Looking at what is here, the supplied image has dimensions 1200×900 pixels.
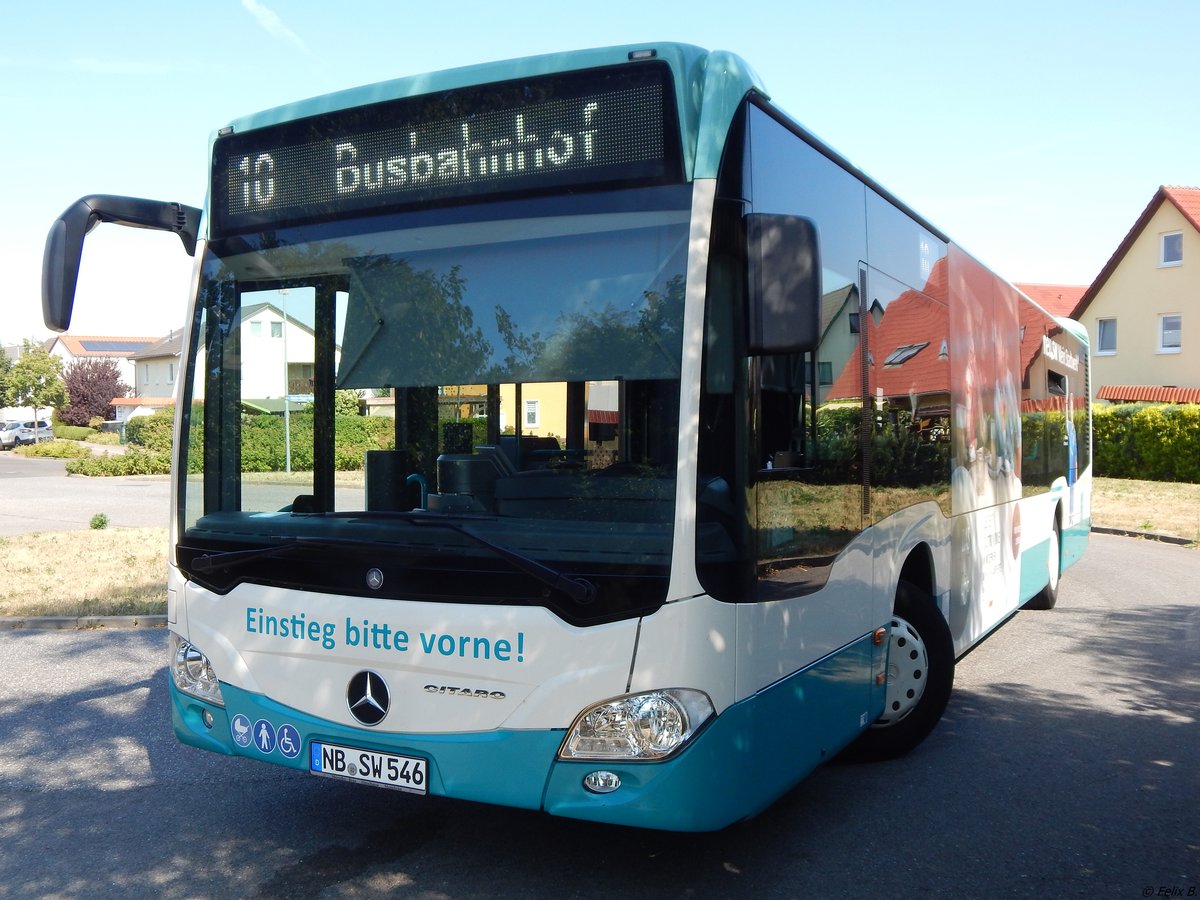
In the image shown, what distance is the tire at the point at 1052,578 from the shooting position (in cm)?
1023

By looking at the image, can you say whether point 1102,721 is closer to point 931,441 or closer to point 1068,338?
point 931,441

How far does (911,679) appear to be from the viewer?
5844mm

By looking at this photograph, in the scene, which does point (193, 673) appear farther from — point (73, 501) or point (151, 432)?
point (151, 432)

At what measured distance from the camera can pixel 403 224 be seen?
13.6 ft

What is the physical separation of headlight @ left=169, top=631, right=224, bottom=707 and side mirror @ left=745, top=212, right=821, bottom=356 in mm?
2470

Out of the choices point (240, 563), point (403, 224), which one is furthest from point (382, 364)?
point (240, 563)

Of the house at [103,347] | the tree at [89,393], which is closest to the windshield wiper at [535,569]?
the tree at [89,393]

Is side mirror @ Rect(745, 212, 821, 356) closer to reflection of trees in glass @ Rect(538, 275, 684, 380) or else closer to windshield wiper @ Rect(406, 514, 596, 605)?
reflection of trees in glass @ Rect(538, 275, 684, 380)

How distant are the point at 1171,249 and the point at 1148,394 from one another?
632cm

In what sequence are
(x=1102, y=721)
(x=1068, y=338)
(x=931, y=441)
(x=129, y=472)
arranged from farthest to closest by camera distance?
(x=129, y=472) < (x=1068, y=338) < (x=1102, y=721) < (x=931, y=441)

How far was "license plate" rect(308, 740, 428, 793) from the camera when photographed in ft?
12.8

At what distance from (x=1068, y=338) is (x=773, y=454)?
27.9 feet

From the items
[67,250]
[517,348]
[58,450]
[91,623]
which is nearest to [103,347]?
[58,450]

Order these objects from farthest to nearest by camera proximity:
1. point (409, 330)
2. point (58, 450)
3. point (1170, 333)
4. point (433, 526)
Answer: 1. point (58, 450)
2. point (1170, 333)
3. point (409, 330)
4. point (433, 526)
